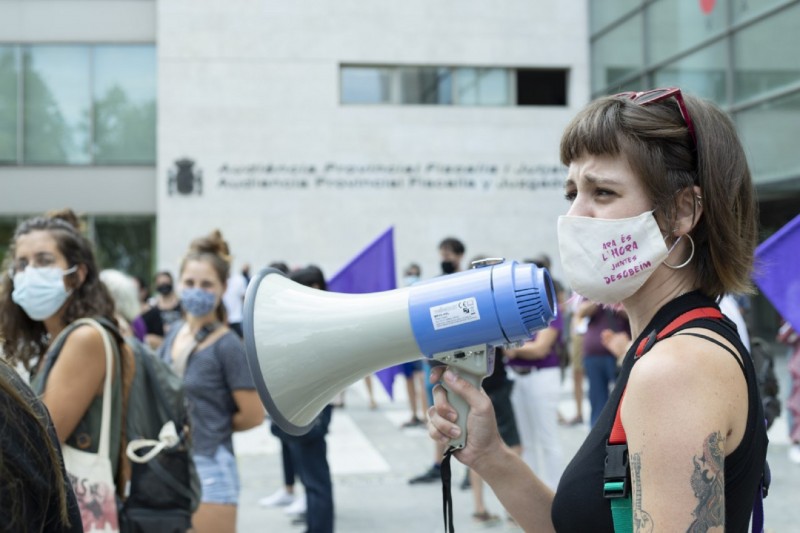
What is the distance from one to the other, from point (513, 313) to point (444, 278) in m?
0.17

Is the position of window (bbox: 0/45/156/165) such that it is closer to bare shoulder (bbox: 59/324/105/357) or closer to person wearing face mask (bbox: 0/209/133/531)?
person wearing face mask (bbox: 0/209/133/531)

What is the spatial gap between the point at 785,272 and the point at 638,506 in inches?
122

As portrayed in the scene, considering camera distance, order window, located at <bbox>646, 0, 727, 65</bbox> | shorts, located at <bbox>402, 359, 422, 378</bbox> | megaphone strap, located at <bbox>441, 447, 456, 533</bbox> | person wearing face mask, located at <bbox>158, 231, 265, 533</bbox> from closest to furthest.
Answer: megaphone strap, located at <bbox>441, 447, 456, 533</bbox> → person wearing face mask, located at <bbox>158, 231, 265, 533</bbox> → shorts, located at <bbox>402, 359, 422, 378</bbox> → window, located at <bbox>646, 0, 727, 65</bbox>

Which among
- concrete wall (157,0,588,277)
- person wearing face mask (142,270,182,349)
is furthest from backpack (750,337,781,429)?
concrete wall (157,0,588,277)

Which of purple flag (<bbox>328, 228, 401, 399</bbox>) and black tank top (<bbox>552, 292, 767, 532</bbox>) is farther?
purple flag (<bbox>328, 228, 401, 399</bbox>)

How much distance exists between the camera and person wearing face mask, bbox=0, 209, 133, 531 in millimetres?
2803

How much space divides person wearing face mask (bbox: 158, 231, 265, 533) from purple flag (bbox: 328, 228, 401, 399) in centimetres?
148

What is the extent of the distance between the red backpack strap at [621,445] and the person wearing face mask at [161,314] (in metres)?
6.35

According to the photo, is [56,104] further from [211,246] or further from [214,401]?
[214,401]

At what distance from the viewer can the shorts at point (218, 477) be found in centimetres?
412

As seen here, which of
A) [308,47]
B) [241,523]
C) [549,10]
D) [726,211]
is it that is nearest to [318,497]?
[241,523]

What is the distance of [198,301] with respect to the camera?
177 inches

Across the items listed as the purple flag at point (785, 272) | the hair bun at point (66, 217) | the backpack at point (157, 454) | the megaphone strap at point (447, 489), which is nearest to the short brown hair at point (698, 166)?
the megaphone strap at point (447, 489)

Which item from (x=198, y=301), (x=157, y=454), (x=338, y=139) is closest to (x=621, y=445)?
(x=157, y=454)
